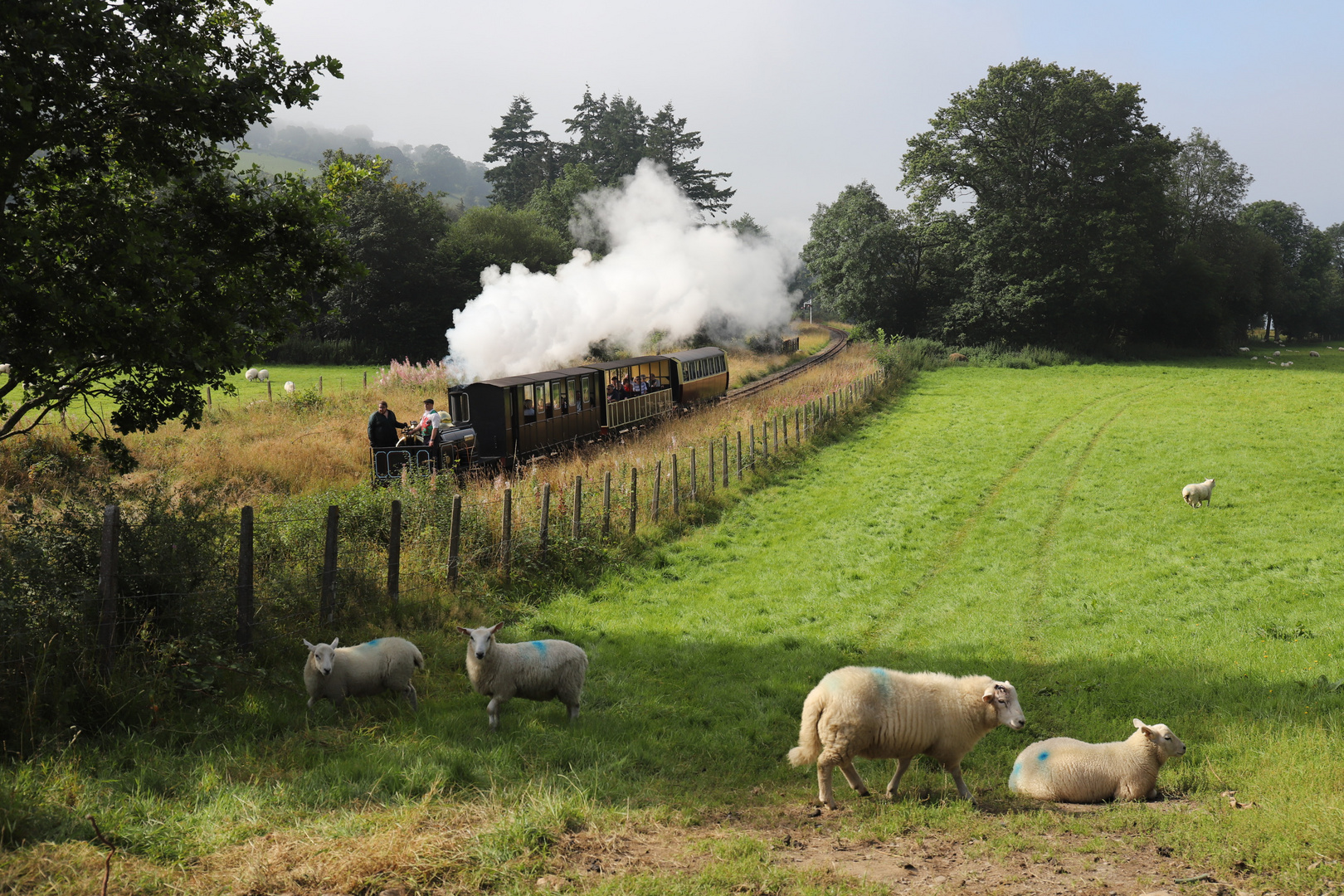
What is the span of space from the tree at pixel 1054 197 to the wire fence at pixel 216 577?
4834 centimetres

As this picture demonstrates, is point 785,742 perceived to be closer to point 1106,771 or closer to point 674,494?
point 1106,771

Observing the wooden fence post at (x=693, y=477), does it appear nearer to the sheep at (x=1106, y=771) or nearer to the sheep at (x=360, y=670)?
the sheep at (x=360, y=670)

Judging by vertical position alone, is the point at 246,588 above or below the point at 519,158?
below

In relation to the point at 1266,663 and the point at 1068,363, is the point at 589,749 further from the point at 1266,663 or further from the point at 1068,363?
the point at 1068,363

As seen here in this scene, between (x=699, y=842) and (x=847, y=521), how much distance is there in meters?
14.2

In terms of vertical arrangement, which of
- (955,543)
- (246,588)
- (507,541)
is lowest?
(955,543)

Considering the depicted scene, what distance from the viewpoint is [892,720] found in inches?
287

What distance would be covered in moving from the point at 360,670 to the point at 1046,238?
189 feet

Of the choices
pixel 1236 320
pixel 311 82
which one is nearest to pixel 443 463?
pixel 311 82

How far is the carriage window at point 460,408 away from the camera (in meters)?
22.1

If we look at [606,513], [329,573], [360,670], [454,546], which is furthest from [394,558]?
[606,513]

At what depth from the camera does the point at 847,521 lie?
64.8 feet

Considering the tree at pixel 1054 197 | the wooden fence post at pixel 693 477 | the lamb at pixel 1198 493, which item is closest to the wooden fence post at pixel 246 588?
the wooden fence post at pixel 693 477

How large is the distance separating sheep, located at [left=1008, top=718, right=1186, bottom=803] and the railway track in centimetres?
2965
